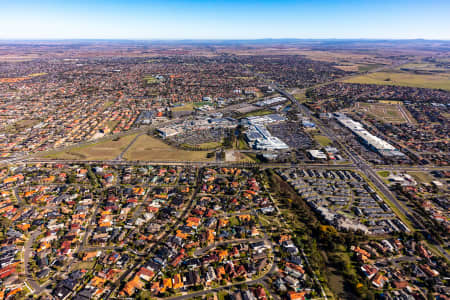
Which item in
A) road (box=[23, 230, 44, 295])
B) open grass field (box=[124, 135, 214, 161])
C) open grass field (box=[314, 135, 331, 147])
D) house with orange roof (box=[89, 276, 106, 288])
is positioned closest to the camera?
road (box=[23, 230, 44, 295])

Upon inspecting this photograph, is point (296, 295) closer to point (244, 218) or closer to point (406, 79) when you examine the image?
point (244, 218)

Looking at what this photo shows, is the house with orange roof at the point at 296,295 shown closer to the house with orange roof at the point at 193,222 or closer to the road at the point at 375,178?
the house with orange roof at the point at 193,222

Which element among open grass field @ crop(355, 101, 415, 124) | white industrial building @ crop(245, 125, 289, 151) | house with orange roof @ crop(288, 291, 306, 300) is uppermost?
open grass field @ crop(355, 101, 415, 124)

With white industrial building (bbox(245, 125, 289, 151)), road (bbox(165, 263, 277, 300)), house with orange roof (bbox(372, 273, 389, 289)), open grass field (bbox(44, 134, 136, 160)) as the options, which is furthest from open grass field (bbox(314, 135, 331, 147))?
open grass field (bbox(44, 134, 136, 160))

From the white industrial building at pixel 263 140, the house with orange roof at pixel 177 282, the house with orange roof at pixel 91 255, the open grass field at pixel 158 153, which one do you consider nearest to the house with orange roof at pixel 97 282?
the house with orange roof at pixel 91 255

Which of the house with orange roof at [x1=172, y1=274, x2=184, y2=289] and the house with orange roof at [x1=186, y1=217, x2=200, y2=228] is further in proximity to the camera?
the house with orange roof at [x1=186, y1=217, x2=200, y2=228]

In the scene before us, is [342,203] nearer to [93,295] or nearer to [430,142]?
[93,295]

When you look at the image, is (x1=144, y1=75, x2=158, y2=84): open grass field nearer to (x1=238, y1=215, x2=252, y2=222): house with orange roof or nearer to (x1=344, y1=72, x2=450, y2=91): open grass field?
(x1=344, y1=72, x2=450, y2=91): open grass field
